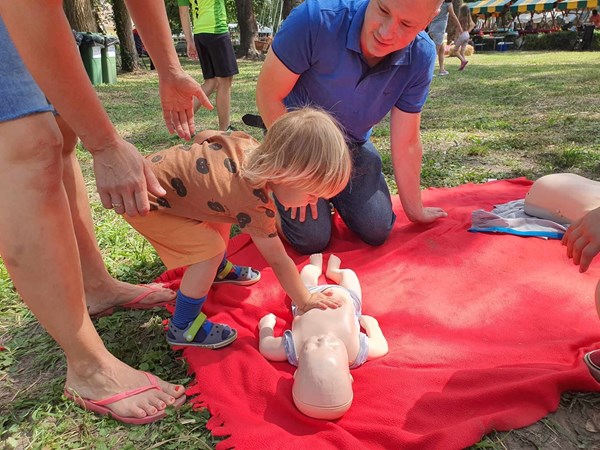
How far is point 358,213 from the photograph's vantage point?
2.54 meters

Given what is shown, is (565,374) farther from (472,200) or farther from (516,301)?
(472,200)

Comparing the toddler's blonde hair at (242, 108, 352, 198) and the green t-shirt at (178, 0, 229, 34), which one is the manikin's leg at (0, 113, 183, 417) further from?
the green t-shirt at (178, 0, 229, 34)

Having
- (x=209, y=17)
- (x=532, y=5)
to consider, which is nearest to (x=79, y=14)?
(x=209, y=17)

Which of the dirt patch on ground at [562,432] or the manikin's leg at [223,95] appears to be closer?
the dirt patch on ground at [562,432]

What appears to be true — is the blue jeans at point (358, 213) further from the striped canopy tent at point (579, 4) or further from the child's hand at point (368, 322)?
the striped canopy tent at point (579, 4)

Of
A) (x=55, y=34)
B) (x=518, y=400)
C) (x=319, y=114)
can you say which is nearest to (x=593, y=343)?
(x=518, y=400)

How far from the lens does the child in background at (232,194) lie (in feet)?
5.11

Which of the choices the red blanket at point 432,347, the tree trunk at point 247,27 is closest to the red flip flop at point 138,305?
the red blanket at point 432,347

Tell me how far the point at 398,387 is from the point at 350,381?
18cm

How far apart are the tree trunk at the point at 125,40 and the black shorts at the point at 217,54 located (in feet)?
28.1

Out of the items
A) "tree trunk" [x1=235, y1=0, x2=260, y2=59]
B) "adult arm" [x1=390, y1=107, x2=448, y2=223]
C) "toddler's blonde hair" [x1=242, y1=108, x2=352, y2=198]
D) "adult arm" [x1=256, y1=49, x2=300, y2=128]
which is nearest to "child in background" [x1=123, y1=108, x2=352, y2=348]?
"toddler's blonde hair" [x1=242, y1=108, x2=352, y2=198]

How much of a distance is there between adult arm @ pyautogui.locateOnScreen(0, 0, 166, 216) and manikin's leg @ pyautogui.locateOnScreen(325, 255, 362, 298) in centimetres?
101

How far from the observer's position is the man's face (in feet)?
6.29

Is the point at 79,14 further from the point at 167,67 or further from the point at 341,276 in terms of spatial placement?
the point at 341,276
